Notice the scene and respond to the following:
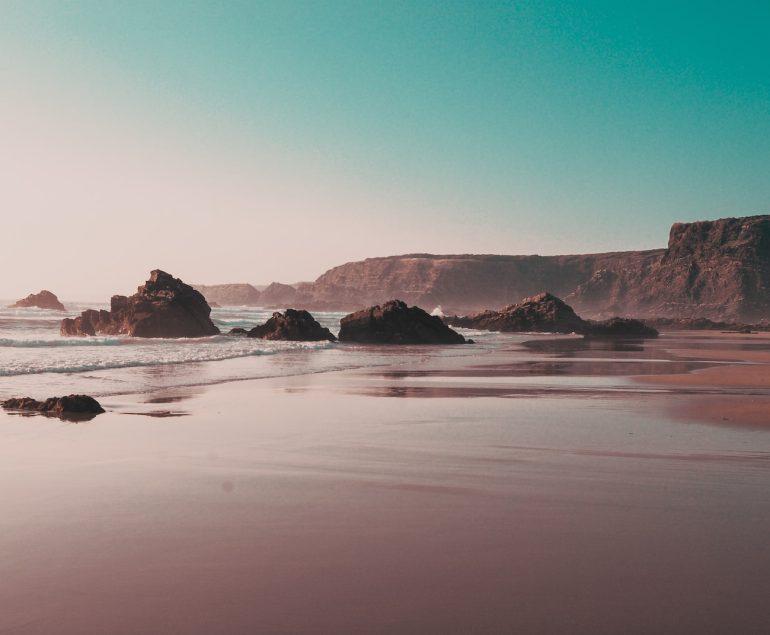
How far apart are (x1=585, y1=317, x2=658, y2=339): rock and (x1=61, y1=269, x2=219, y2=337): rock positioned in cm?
3403

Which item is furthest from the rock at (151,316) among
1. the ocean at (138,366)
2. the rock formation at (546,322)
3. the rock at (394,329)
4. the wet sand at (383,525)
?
the wet sand at (383,525)

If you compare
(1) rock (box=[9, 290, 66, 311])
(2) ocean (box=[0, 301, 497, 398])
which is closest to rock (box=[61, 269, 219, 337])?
(2) ocean (box=[0, 301, 497, 398])

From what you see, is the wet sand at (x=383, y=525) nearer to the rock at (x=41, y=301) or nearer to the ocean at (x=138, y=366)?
the ocean at (x=138, y=366)

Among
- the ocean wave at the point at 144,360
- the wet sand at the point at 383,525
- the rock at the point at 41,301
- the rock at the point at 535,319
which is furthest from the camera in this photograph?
the rock at the point at 41,301

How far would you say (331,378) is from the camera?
1889 centimetres

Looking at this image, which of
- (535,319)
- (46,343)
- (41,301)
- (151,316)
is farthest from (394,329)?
(41,301)

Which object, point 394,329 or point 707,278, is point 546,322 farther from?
point 707,278

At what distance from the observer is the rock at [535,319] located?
61781 mm

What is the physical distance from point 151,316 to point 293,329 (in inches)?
376

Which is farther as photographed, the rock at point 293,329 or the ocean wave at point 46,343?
the rock at point 293,329

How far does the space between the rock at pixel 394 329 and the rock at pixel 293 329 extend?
1.81 meters

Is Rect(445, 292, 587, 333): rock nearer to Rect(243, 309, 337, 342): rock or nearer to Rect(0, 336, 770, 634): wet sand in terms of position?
Rect(243, 309, 337, 342): rock

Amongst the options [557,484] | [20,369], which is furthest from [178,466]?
[20,369]

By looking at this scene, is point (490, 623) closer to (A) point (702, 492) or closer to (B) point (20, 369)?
(A) point (702, 492)
